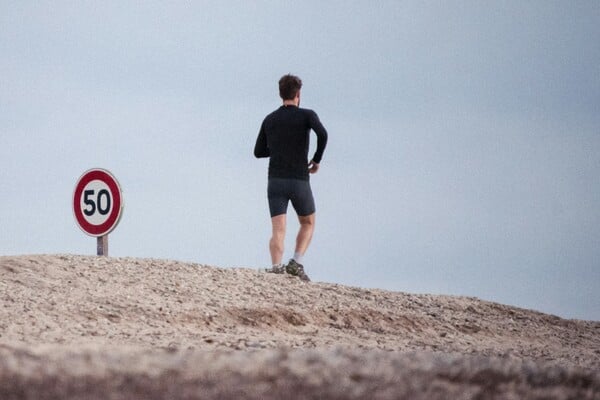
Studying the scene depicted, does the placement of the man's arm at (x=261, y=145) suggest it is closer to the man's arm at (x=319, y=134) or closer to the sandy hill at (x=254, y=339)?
the man's arm at (x=319, y=134)

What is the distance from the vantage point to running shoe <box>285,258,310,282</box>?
37.5 ft

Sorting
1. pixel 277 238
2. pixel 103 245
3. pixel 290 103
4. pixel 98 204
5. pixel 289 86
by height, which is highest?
pixel 289 86

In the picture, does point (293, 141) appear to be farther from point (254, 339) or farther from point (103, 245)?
point (254, 339)

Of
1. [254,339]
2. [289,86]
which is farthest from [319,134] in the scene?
[254,339]

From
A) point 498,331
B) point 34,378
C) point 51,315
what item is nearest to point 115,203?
point 51,315

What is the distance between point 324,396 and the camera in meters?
4.21

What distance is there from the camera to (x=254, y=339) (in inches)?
306

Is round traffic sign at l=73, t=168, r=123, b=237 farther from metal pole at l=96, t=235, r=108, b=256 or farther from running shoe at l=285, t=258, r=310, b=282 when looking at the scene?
running shoe at l=285, t=258, r=310, b=282

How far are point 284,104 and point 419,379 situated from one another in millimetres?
7556

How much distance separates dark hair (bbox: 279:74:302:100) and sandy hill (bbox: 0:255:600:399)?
2559 millimetres

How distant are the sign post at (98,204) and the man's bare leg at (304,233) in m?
2.42

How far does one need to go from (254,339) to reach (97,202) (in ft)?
12.5

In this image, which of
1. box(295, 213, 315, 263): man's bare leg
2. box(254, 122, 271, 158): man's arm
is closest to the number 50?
box(254, 122, 271, 158): man's arm

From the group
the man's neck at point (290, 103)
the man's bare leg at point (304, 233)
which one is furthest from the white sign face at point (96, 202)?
the man's neck at point (290, 103)
